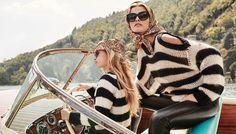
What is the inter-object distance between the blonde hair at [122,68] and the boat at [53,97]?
0.16 metres

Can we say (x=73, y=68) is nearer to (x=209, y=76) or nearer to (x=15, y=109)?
(x=15, y=109)

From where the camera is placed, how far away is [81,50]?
2.51m

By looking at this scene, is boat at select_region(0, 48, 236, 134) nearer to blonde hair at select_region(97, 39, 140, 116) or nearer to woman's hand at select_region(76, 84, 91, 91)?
woman's hand at select_region(76, 84, 91, 91)

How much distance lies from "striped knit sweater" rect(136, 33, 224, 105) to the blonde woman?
25cm

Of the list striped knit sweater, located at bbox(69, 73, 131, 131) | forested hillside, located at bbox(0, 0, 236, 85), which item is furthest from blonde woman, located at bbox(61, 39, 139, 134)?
forested hillside, located at bbox(0, 0, 236, 85)

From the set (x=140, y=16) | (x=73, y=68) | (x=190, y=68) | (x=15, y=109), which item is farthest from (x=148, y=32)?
(x=73, y=68)

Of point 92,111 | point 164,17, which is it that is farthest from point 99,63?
point 164,17

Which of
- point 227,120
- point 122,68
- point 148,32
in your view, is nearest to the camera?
point 148,32

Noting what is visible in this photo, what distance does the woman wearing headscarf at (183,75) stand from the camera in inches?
61.4

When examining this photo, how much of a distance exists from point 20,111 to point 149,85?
2.19 feet

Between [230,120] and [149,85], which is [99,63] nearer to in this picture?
[149,85]

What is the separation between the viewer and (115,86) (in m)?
1.88

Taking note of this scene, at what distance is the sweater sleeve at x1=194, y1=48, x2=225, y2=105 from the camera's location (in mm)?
1633

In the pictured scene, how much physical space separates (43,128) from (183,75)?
0.64 meters
